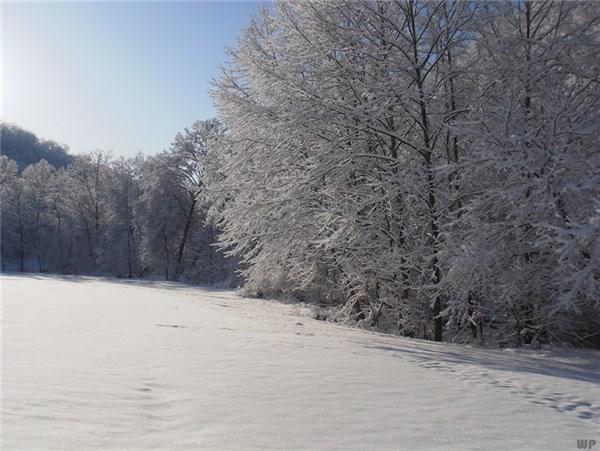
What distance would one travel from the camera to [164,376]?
3982mm

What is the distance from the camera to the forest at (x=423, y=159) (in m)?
7.02

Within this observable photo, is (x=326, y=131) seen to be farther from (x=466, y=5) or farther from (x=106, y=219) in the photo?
(x=106, y=219)

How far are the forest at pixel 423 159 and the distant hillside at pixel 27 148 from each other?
264 ft

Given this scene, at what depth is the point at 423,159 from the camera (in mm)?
9391

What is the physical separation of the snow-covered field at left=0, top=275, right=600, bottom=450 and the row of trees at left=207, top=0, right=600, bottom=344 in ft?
9.12

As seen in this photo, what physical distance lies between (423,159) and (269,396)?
739cm

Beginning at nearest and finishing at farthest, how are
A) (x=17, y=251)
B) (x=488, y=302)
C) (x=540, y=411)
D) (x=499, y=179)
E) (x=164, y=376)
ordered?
(x=540, y=411), (x=164, y=376), (x=499, y=179), (x=488, y=302), (x=17, y=251)

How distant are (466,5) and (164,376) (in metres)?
9.75

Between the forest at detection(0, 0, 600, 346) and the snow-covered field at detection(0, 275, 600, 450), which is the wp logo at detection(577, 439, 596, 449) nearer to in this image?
the snow-covered field at detection(0, 275, 600, 450)

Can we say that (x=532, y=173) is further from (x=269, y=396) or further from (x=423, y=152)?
(x=269, y=396)

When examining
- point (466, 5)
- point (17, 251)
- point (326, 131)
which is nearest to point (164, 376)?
point (326, 131)

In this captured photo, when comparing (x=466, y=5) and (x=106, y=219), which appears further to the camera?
(x=106, y=219)

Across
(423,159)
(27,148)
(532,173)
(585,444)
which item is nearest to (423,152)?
(423,159)

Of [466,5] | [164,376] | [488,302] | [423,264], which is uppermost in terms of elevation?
[466,5]
